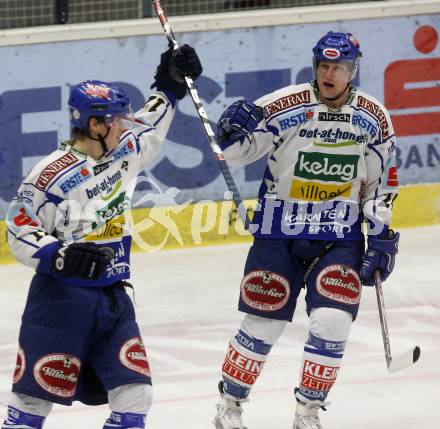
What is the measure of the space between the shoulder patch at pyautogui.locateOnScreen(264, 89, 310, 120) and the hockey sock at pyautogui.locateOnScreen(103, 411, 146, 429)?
57.5 inches

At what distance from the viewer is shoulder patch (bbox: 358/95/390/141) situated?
238 inches

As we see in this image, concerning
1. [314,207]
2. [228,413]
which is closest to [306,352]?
[228,413]

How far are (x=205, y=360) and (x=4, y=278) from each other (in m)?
1.90

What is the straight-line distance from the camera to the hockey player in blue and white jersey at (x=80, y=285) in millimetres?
5051

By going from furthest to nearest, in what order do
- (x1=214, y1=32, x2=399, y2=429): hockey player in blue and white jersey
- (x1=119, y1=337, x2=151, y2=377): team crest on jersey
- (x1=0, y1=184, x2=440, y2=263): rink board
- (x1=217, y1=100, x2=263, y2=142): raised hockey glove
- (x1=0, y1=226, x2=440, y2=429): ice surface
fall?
(x1=0, y1=184, x2=440, y2=263): rink board → (x1=0, y1=226, x2=440, y2=429): ice surface → (x1=214, y1=32, x2=399, y2=429): hockey player in blue and white jersey → (x1=217, y1=100, x2=263, y2=142): raised hockey glove → (x1=119, y1=337, x2=151, y2=377): team crest on jersey

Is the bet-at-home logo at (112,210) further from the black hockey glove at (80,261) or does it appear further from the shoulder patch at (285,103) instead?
the shoulder patch at (285,103)

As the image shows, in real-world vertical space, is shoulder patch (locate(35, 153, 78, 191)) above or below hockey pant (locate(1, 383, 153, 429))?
above

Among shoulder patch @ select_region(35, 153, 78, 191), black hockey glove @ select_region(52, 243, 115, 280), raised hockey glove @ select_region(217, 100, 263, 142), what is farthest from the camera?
raised hockey glove @ select_region(217, 100, 263, 142)

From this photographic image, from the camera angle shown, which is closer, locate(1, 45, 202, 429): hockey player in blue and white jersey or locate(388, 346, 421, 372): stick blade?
locate(1, 45, 202, 429): hockey player in blue and white jersey

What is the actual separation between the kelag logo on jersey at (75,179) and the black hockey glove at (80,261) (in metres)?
0.21

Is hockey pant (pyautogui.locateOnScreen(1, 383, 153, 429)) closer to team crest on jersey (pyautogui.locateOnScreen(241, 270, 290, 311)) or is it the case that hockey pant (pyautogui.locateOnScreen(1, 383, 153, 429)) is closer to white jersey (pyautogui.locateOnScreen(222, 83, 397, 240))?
Result: team crest on jersey (pyautogui.locateOnScreen(241, 270, 290, 311))

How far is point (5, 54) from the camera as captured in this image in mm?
8781

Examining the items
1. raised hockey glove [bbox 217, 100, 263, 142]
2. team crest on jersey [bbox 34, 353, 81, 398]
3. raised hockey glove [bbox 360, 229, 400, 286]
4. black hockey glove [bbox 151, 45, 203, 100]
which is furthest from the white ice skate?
black hockey glove [bbox 151, 45, 203, 100]

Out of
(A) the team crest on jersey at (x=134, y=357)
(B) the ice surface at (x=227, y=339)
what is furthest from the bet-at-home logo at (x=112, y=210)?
(B) the ice surface at (x=227, y=339)
